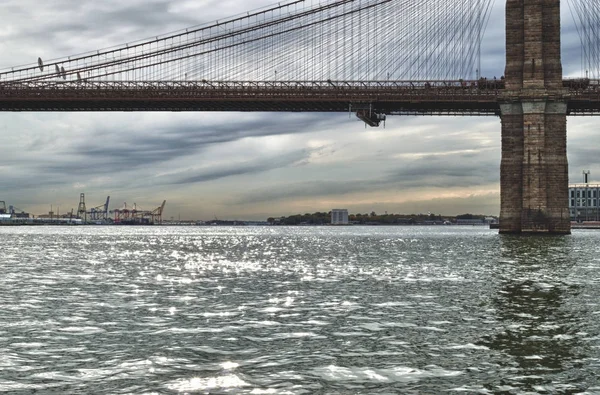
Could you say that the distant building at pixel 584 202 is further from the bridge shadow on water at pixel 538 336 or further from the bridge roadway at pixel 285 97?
the bridge shadow on water at pixel 538 336

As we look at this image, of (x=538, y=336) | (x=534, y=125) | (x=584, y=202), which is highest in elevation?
(x=534, y=125)

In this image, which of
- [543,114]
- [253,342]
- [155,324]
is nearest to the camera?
[253,342]

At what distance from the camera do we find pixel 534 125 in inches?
2501

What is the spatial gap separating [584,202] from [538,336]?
188 meters

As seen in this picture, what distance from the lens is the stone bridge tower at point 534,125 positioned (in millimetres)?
63094

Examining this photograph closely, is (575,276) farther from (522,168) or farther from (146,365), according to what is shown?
(522,168)

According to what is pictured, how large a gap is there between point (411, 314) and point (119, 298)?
7.72 meters

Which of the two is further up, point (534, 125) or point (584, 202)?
point (534, 125)

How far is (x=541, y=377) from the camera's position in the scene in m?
10.0

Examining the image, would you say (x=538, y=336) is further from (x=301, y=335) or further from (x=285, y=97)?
(x=285, y=97)

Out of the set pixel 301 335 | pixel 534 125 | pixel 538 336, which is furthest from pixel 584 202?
pixel 301 335

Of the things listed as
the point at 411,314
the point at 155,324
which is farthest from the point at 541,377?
the point at 155,324

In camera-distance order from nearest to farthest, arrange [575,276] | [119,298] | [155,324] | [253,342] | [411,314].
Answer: [253,342] < [155,324] < [411,314] < [119,298] < [575,276]

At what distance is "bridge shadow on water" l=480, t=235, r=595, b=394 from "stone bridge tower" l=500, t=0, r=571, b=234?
38546mm
